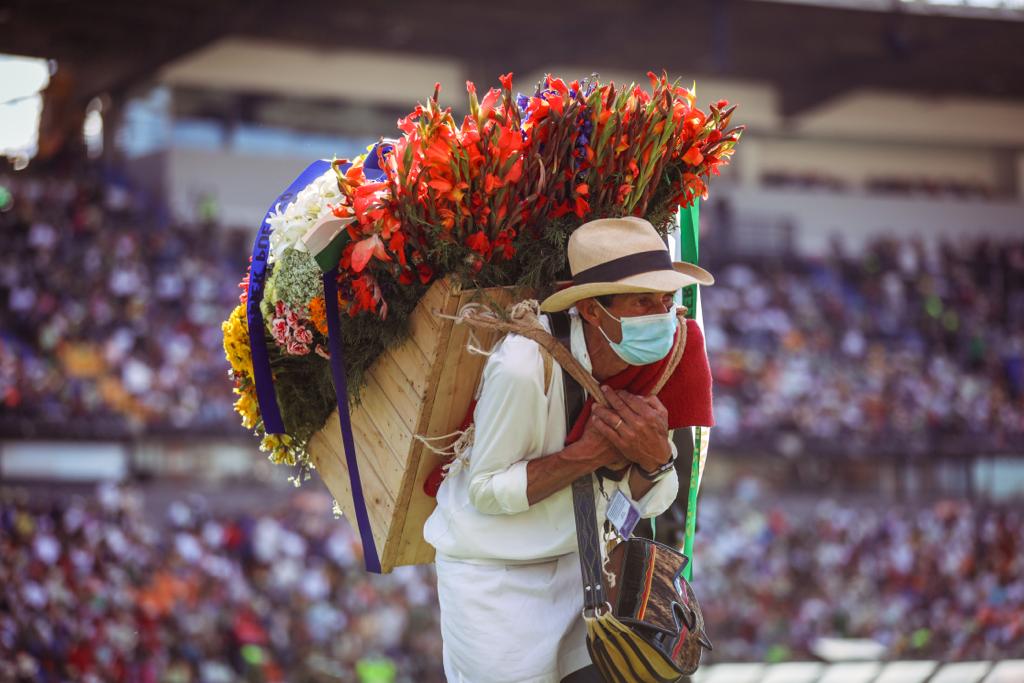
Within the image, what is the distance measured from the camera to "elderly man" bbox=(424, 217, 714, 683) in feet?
8.46

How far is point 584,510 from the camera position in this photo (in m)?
2.64

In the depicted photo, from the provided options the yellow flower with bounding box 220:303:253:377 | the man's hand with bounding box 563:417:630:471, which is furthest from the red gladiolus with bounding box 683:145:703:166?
the yellow flower with bounding box 220:303:253:377

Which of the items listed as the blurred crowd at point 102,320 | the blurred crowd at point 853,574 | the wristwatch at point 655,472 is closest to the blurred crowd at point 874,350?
the blurred crowd at point 853,574

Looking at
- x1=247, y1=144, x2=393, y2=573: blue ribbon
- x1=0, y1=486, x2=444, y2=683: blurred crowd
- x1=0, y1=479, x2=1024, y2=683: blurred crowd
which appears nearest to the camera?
x1=247, y1=144, x2=393, y2=573: blue ribbon

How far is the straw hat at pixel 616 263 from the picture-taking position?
2.56 m

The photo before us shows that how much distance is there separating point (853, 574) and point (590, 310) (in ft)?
42.5

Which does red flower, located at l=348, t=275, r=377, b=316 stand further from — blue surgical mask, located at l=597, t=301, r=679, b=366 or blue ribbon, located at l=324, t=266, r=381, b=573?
blue surgical mask, located at l=597, t=301, r=679, b=366

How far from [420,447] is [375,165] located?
2.10 ft

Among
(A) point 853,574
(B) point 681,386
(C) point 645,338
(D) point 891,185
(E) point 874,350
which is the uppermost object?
(C) point 645,338

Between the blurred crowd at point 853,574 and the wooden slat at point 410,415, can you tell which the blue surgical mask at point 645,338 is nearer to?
the wooden slat at point 410,415

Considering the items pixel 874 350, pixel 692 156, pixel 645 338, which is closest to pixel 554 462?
pixel 645 338

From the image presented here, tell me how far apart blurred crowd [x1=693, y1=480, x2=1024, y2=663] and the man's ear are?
9.44 m

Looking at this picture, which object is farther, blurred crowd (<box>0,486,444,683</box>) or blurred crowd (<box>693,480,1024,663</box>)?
blurred crowd (<box>693,480,1024,663</box>)

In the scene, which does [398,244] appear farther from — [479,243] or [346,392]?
[346,392]
